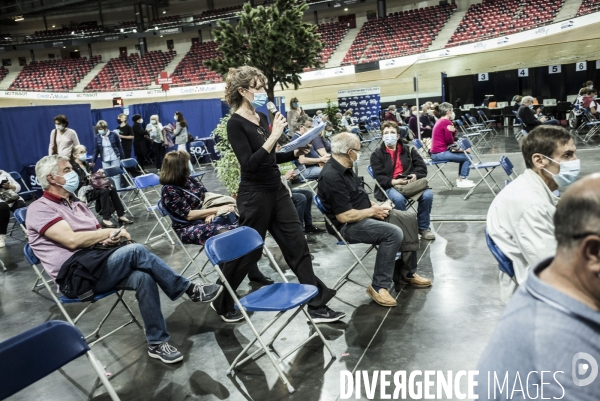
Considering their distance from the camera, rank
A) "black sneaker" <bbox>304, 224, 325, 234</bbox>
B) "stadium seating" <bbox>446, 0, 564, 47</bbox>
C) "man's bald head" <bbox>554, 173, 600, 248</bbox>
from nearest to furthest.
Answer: "man's bald head" <bbox>554, 173, 600, 248</bbox>
"black sneaker" <bbox>304, 224, 325, 234</bbox>
"stadium seating" <bbox>446, 0, 564, 47</bbox>

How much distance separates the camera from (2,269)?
18.6 ft

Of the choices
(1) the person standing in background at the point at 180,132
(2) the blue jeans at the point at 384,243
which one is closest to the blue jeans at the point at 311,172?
(2) the blue jeans at the point at 384,243

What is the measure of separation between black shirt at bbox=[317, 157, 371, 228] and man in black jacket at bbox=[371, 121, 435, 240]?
1285 millimetres

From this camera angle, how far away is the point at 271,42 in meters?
6.26

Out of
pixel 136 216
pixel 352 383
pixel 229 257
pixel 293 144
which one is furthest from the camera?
pixel 136 216

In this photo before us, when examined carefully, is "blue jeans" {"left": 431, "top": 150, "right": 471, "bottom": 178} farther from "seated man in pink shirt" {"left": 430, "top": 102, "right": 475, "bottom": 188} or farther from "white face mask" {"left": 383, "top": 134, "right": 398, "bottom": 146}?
"white face mask" {"left": 383, "top": 134, "right": 398, "bottom": 146}

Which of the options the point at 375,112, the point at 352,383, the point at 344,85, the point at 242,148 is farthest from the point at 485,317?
the point at 344,85

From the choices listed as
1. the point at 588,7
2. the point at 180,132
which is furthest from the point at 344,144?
the point at 588,7

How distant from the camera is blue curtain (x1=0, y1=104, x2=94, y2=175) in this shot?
33.4 ft

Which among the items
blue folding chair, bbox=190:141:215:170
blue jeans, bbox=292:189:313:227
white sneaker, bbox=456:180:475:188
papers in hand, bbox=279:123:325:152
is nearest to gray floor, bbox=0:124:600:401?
blue jeans, bbox=292:189:313:227

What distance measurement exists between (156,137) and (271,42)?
308 inches

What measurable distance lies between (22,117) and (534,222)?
36.1ft

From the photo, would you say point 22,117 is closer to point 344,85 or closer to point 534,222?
point 534,222

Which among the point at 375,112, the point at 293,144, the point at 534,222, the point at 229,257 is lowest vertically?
the point at 375,112
